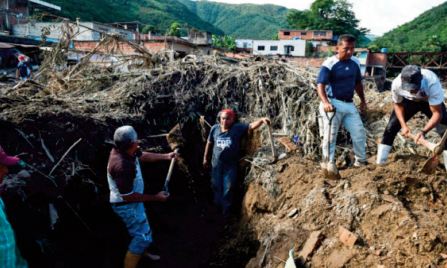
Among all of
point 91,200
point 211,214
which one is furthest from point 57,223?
point 211,214

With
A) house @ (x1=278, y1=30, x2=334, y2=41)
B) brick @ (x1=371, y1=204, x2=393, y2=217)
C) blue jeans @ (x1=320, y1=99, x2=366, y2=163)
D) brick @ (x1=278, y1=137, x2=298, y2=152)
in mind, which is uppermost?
house @ (x1=278, y1=30, x2=334, y2=41)

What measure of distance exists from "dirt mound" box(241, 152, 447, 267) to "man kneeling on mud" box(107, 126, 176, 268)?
1251 millimetres

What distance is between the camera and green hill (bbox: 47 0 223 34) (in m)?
51.8

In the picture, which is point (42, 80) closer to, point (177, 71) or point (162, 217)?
point (177, 71)

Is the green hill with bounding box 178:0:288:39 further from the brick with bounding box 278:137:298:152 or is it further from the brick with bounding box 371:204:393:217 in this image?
the brick with bounding box 371:204:393:217

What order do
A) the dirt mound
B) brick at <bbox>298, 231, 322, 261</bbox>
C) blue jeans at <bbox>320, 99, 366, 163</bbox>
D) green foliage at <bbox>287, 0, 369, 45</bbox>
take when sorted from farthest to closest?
green foliage at <bbox>287, 0, 369, 45</bbox> → blue jeans at <bbox>320, 99, 366, 163</bbox> → brick at <bbox>298, 231, 322, 261</bbox> → the dirt mound

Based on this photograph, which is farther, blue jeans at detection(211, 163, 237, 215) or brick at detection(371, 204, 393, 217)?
blue jeans at detection(211, 163, 237, 215)

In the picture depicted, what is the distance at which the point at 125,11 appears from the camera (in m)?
71.4

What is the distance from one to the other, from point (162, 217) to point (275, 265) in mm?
2228

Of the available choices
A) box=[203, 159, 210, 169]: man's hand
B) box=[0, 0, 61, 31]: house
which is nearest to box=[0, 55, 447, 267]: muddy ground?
box=[203, 159, 210, 169]: man's hand

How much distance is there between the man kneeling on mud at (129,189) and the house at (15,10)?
13.1m

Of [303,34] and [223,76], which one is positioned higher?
[303,34]

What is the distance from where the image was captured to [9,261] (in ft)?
6.72

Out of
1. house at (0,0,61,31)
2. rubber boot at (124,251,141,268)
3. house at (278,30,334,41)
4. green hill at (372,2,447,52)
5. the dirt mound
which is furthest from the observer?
green hill at (372,2,447,52)
